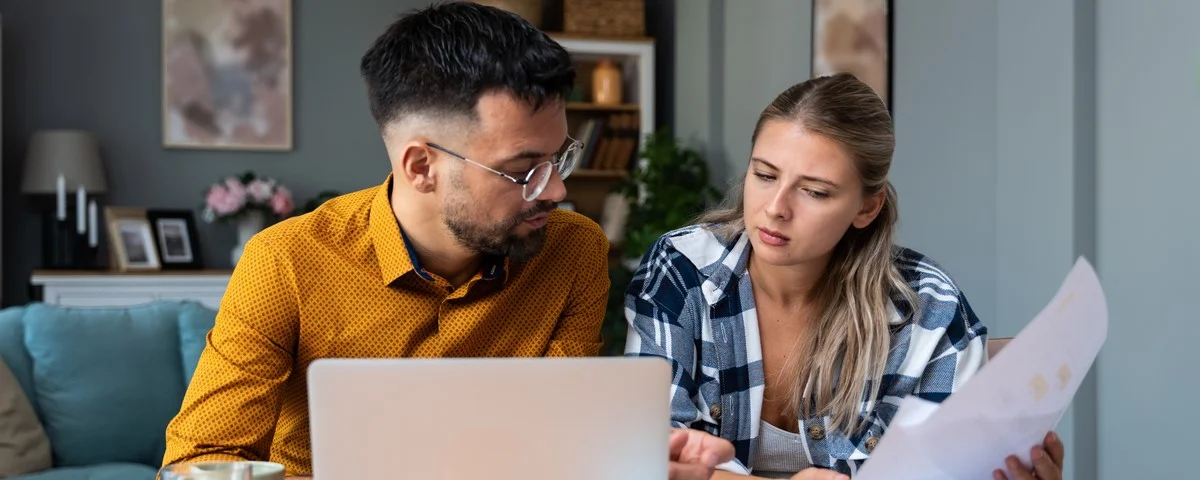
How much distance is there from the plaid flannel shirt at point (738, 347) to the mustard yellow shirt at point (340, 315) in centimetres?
12

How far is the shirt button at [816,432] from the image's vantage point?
1.62 meters

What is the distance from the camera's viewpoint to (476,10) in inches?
59.4

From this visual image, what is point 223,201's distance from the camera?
5031 mm

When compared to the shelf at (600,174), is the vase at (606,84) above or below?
above

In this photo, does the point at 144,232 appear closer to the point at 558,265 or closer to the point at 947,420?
the point at 558,265

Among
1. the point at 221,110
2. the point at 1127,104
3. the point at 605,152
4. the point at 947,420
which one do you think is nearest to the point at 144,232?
the point at 221,110

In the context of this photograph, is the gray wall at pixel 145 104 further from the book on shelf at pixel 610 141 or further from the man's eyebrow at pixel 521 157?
the man's eyebrow at pixel 521 157

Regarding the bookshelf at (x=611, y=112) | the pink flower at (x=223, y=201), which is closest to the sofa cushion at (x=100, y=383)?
the pink flower at (x=223, y=201)

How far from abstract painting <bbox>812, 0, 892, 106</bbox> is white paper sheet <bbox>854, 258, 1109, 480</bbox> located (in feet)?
8.21

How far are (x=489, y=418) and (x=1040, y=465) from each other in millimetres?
636

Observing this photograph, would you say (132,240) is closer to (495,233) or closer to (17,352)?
(17,352)

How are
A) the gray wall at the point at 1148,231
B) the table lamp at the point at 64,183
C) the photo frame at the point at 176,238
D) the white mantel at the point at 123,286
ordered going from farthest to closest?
1. the photo frame at the point at 176,238
2. the table lamp at the point at 64,183
3. the white mantel at the point at 123,286
4. the gray wall at the point at 1148,231

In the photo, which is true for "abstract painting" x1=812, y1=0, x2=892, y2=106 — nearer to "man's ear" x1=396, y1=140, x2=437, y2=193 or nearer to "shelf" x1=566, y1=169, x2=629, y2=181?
"shelf" x1=566, y1=169, x2=629, y2=181

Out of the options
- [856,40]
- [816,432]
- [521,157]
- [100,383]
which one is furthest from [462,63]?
[856,40]
